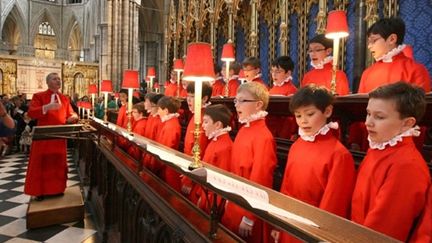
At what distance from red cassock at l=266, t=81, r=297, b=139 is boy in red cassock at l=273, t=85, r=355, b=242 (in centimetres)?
197

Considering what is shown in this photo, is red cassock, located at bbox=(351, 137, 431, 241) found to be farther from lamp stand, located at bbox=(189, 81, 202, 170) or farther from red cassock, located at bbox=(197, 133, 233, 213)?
red cassock, located at bbox=(197, 133, 233, 213)

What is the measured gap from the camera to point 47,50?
35.6m

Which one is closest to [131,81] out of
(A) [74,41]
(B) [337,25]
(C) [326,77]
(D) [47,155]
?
(D) [47,155]

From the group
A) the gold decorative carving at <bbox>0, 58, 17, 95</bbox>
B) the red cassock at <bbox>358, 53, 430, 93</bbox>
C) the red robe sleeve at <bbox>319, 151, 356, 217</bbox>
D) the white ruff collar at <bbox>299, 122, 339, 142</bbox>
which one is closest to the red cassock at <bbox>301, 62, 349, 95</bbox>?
the red cassock at <bbox>358, 53, 430, 93</bbox>

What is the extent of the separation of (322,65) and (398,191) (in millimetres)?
2565

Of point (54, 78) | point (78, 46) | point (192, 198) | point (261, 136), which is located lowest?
point (192, 198)

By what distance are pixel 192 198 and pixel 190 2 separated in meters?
9.50

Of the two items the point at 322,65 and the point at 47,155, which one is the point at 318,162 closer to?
the point at 322,65

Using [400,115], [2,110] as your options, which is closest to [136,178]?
[2,110]

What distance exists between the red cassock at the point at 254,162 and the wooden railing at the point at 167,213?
9.2 inches

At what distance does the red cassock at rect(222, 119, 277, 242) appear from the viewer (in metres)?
1.97

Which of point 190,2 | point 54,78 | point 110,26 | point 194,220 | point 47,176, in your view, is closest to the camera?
point 194,220

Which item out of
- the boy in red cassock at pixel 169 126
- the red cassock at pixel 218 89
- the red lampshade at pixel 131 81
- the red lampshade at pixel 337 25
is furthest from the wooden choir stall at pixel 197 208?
the red cassock at pixel 218 89

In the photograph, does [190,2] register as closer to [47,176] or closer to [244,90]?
[47,176]
